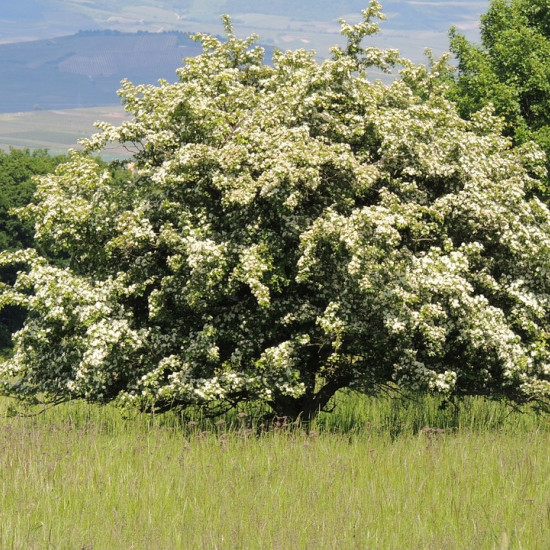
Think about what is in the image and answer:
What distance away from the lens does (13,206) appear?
7225cm

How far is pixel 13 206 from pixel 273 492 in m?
67.6

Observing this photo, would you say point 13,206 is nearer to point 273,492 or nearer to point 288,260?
point 288,260

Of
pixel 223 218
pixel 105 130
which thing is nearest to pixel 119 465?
pixel 223 218

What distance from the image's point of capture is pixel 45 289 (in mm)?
15750

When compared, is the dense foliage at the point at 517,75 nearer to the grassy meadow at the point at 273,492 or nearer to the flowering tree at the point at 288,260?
the flowering tree at the point at 288,260

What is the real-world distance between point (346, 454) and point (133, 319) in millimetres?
6418

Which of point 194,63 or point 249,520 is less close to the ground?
point 194,63

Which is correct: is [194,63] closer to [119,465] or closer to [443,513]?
[119,465]

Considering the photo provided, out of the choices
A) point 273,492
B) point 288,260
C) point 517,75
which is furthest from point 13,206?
point 273,492

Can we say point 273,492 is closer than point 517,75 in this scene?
Yes

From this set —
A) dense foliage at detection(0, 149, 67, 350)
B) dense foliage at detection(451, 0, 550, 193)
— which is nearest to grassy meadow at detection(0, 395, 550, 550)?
dense foliage at detection(451, 0, 550, 193)

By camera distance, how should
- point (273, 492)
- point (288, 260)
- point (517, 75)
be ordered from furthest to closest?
point (517, 75) < point (288, 260) < point (273, 492)

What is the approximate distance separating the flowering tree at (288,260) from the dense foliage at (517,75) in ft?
51.3

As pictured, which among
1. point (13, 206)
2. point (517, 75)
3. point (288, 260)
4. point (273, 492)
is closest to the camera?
point (273, 492)
